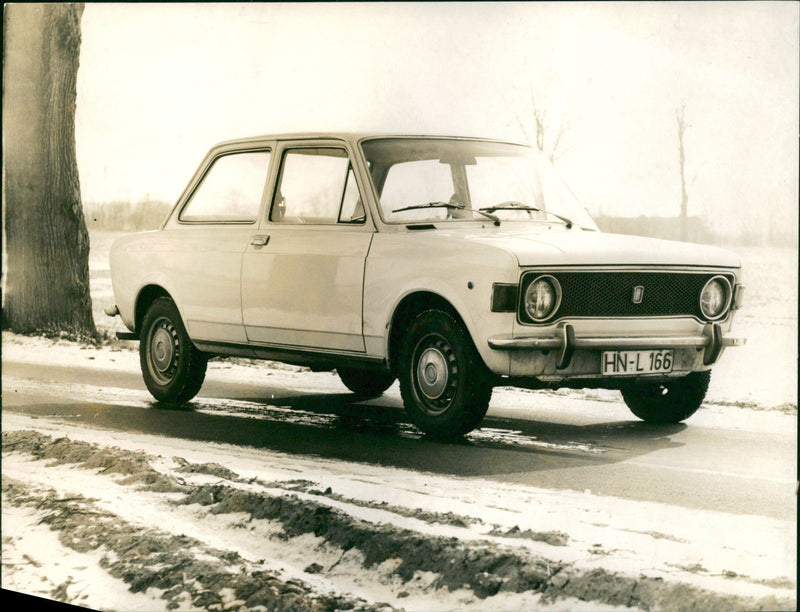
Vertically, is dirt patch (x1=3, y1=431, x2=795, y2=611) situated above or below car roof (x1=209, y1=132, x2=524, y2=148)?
below

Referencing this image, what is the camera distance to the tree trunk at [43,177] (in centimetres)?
630

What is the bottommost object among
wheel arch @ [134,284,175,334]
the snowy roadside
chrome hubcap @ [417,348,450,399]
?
the snowy roadside

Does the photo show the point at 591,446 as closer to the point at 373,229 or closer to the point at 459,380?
the point at 459,380

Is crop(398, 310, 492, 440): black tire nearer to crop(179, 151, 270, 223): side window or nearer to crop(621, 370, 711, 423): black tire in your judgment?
crop(621, 370, 711, 423): black tire

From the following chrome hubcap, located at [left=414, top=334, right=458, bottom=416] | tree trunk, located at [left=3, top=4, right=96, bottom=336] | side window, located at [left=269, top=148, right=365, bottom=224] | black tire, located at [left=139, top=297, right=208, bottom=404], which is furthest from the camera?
tree trunk, located at [left=3, top=4, right=96, bottom=336]

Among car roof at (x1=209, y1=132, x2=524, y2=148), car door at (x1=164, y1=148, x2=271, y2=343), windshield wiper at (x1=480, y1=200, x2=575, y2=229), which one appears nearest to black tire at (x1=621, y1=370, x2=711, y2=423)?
windshield wiper at (x1=480, y1=200, x2=575, y2=229)

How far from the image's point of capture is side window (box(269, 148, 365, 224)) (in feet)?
16.7

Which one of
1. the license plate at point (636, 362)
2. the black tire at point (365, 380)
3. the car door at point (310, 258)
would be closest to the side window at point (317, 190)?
the car door at point (310, 258)

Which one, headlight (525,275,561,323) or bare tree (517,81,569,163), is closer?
headlight (525,275,561,323)

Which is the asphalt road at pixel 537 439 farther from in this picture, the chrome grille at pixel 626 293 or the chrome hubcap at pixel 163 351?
the chrome grille at pixel 626 293

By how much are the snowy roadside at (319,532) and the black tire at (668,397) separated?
0.09 m

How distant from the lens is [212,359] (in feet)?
19.0

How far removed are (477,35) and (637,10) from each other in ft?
2.43

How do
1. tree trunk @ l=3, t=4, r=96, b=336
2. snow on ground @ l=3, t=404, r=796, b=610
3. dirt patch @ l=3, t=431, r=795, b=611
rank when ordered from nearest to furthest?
snow on ground @ l=3, t=404, r=796, b=610 → dirt patch @ l=3, t=431, r=795, b=611 → tree trunk @ l=3, t=4, r=96, b=336
